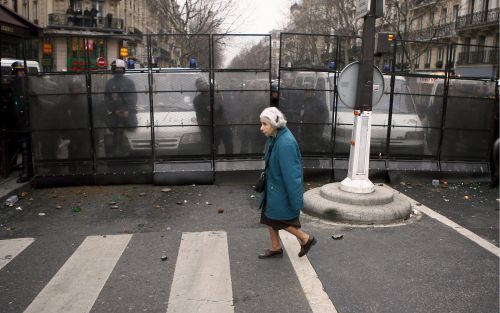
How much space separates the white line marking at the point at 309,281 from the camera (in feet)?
13.5

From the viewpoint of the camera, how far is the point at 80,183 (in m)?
8.84

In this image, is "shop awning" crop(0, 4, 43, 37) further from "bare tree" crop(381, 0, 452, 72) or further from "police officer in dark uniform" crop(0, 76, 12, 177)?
"bare tree" crop(381, 0, 452, 72)

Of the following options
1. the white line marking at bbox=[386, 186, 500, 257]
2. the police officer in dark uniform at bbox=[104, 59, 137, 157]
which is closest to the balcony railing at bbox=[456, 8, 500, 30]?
the white line marking at bbox=[386, 186, 500, 257]

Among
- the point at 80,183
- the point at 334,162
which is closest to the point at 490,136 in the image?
the point at 334,162

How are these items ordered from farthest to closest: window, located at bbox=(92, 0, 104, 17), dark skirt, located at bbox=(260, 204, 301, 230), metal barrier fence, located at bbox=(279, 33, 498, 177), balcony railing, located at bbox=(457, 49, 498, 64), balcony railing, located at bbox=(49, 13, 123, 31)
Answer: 1. window, located at bbox=(92, 0, 104, 17)
2. balcony railing, located at bbox=(49, 13, 123, 31)
3. balcony railing, located at bbox=(457, 49, 498, 64)
4. metal barrier fence, located at bbox=(279, 33, 498, 177)
5. dark skirt, located at bbox=(260, 204, 301, 230)

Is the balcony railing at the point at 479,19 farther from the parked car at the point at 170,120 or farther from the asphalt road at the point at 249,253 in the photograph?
the parked car at the point at 170,120

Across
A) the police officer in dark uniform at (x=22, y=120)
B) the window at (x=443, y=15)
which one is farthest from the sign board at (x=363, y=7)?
the window at (x=443, y=15)

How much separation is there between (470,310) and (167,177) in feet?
19.9

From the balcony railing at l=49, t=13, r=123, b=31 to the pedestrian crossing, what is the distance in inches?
1991

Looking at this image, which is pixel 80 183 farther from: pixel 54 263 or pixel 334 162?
pixel 334 162

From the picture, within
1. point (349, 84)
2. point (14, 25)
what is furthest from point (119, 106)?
point (349, 84)

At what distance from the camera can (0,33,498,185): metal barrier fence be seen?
873 cm

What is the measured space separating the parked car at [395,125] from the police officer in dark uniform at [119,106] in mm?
4145

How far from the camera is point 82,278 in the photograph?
15.5 ft
